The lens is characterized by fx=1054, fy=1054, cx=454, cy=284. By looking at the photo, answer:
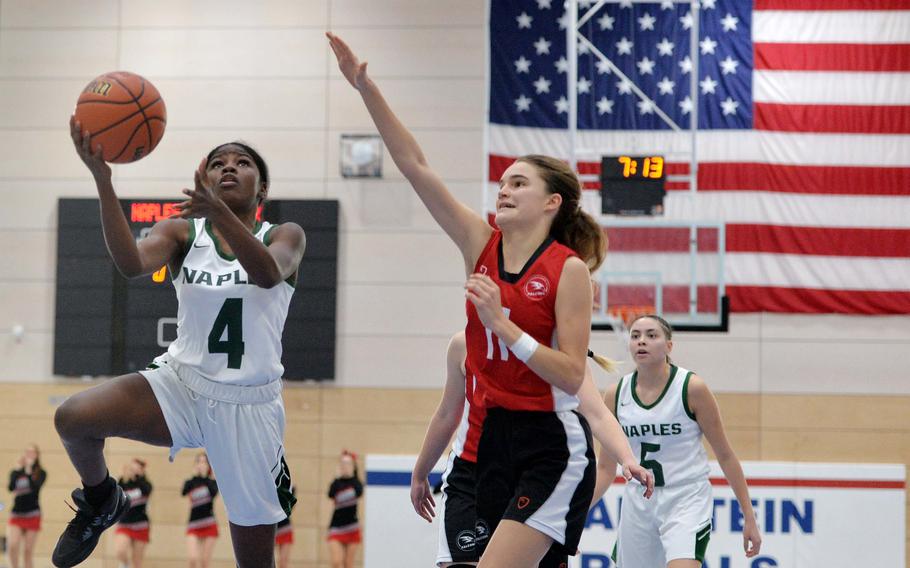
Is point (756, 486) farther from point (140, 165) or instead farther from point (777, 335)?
point (140, 165)

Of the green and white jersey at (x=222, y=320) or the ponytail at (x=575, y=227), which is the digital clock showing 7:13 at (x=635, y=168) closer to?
the green and white jersey at (x=222, y=320)

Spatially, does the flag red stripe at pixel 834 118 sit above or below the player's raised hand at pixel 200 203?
above

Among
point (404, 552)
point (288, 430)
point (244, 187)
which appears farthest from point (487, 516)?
point (288, 430)

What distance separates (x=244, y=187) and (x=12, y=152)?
900 cm

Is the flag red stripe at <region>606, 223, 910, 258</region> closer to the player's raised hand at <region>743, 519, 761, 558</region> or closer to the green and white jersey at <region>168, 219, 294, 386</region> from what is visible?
the player's raised hand at <region>743, 519, 761, 558</region>

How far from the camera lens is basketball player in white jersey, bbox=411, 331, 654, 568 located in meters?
3.89

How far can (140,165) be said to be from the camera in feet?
40.1

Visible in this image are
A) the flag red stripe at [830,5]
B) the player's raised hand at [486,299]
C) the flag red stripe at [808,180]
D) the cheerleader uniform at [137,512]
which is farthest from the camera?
the flag red stripe at [830,5]

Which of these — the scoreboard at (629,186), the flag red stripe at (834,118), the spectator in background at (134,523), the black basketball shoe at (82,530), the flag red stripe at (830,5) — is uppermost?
the flag red stripe at (830,5)

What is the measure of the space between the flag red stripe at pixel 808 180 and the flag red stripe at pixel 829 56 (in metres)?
1.13

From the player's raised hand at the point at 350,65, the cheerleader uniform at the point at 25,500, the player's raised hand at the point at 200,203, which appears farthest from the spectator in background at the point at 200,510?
the player's raised hand at the point at 350,65

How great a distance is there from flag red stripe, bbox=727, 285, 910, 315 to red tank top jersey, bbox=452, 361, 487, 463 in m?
7.74

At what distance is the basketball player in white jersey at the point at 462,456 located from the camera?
3.89 metres

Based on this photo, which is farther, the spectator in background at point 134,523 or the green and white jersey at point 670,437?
the spectator in background at point 134,523
